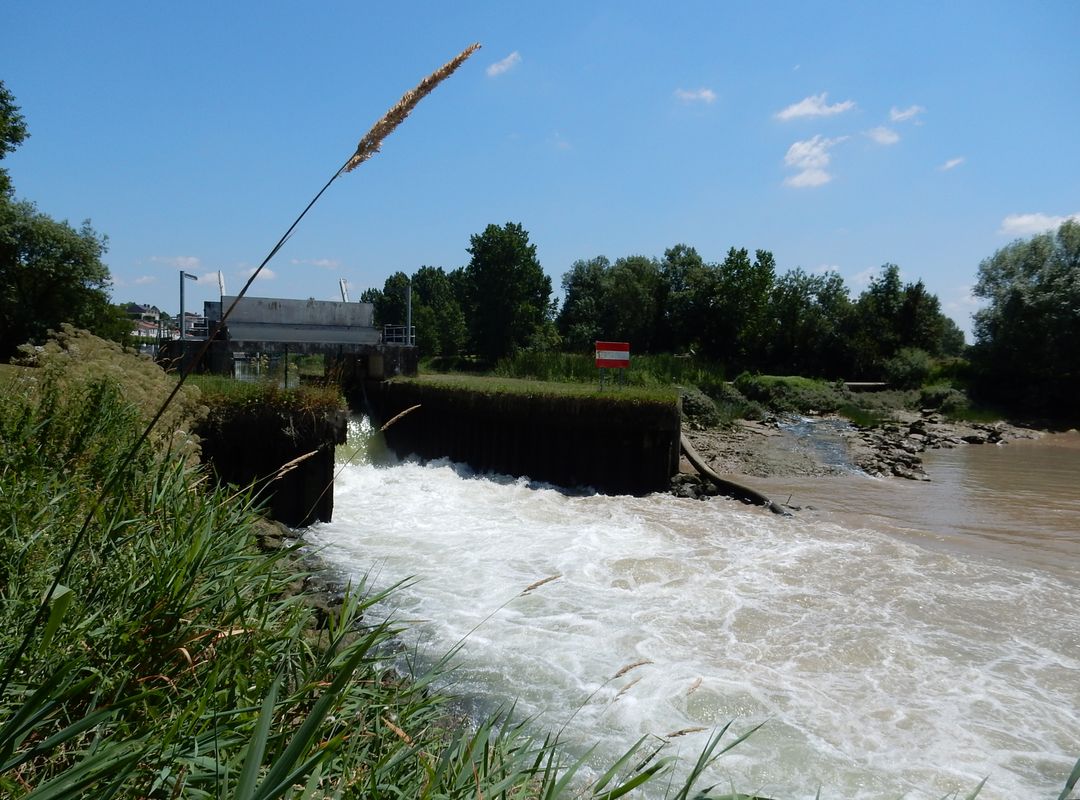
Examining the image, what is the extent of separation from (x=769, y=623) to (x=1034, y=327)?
3226 centimetres

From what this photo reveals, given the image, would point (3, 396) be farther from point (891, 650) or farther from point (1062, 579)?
point (1062, 579)

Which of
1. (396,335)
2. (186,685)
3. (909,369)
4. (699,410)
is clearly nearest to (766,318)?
(909,369)

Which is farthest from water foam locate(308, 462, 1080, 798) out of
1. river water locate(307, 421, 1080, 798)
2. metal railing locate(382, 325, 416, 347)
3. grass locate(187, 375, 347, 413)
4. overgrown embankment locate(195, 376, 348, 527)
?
metal railing locate(382, 325, 416, 347)

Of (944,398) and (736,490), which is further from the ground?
(944,398)

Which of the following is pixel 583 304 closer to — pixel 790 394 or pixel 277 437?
pixel 790 394

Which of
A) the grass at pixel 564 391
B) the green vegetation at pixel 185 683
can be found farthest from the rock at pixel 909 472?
the green vegetation at pixel 185 683

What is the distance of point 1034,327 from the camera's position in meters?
33.2

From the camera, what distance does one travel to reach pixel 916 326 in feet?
142

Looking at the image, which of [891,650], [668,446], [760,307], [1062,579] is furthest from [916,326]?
[891,650]

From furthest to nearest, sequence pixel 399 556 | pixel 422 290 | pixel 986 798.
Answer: pixel 422 290 < pixel 399 556 < pixel 986 798

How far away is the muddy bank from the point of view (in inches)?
725

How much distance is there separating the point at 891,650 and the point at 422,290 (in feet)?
342

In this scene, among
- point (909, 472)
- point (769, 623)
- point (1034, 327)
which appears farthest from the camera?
point (1034, 327)

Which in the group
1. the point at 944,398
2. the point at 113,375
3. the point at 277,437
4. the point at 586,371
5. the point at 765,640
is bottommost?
the point at 765,640
